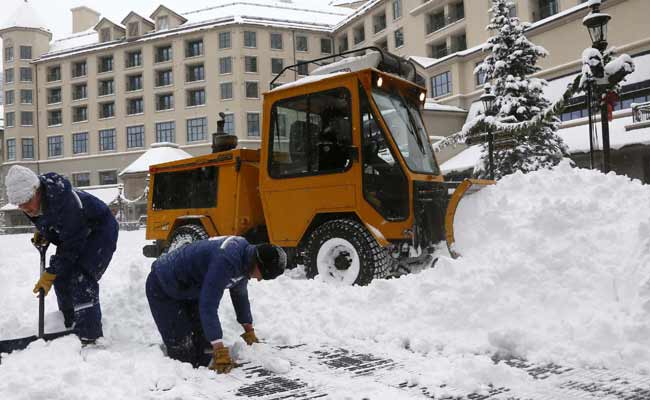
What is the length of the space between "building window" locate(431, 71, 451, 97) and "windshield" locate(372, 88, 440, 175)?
26.0 m

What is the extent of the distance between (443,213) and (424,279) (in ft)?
6.31

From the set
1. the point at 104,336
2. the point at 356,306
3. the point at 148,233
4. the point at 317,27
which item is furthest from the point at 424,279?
the point at 317,27

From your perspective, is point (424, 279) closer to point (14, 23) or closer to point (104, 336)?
point (104, 336)

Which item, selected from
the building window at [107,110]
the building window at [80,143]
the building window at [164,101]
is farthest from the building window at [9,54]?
the building window at [164,101]

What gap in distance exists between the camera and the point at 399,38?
43.8m

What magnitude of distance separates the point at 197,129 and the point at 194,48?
765cm

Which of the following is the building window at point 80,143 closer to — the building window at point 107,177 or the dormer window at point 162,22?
the building window at point 107,177

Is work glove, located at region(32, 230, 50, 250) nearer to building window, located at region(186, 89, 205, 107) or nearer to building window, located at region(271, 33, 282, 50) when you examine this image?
building window, located at region(186, 89, 205, 107)

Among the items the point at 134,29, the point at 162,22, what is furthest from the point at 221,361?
the point at 134,29

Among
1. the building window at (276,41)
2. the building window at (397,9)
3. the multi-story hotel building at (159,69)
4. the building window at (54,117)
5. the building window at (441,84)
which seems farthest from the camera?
the building window at (54,117)

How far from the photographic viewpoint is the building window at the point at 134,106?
52031 millimetres

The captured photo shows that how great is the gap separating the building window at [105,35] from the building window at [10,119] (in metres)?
12.1

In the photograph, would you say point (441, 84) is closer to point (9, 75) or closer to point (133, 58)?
point (133, 58)

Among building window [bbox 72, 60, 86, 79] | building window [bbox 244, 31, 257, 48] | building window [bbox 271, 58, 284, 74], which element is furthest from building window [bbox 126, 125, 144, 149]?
building window [bbox 271, 58, 284, 74]
